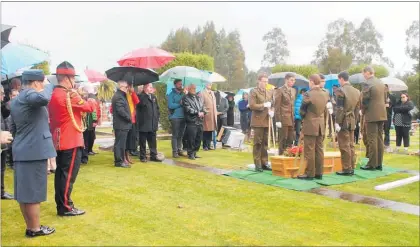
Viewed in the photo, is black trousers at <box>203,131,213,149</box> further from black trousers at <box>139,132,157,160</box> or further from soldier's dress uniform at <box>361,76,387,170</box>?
soldier's dress uniform at <box>361,76,387,170</box>

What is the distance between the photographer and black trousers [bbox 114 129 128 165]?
335 inches

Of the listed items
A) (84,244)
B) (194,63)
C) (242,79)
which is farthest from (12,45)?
(242,79)

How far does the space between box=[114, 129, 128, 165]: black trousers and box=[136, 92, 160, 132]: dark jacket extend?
74 centimetres

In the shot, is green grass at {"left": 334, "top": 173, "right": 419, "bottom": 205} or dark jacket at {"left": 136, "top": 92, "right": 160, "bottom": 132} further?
dark jacket at {"left": 136, "top": 92, "right": 160, "bottom": 132}

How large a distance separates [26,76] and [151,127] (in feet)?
16.6

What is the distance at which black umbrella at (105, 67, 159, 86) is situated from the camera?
8633 mm

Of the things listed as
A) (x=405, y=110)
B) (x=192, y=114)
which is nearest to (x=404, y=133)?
(x=405, y=110)

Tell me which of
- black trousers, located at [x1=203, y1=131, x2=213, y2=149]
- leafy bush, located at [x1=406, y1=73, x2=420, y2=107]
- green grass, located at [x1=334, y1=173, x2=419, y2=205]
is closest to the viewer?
green grass, located at [x1=334, y1=173, x2=419, y2=205]

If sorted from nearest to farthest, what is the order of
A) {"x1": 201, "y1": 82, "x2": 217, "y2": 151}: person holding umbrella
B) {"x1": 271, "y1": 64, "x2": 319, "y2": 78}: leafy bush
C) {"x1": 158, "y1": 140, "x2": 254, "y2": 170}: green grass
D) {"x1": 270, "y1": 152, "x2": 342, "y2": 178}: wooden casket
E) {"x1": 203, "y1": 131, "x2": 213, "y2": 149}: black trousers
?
{"x1": 270, "y1": 152, "x2": 342, "y2": 178}: wooden casket → {"x1": 158, "y1": 140, "x2": 254, "y2": 170}: green grass → {"x1": 201, "y1": 82, "x2": 217, "y2": 151}: person holding umbrella → {"x1": 203, "y1": 131, "x2": 213, "y2": 149}: black trousers → {"x1": 271, "y1": 64, "x2": 319, "y2": 78}: leafy bush

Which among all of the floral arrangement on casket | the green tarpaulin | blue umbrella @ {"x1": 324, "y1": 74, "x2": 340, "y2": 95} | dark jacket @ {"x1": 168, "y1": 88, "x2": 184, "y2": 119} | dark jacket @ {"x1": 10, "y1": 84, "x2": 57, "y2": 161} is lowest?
the green tarpaulin

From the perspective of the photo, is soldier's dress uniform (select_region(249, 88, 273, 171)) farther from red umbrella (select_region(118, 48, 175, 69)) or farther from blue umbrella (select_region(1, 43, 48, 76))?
blue umbrella (select_region(1, 43, 48, 76))

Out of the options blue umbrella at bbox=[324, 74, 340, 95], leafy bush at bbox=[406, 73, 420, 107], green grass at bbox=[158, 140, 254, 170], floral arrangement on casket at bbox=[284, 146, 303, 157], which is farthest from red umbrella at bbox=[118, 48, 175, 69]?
leafy bush at bbox=[406, 73, 420, 107]

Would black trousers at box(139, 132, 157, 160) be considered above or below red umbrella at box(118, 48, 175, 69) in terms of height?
below

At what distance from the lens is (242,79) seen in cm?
5616
